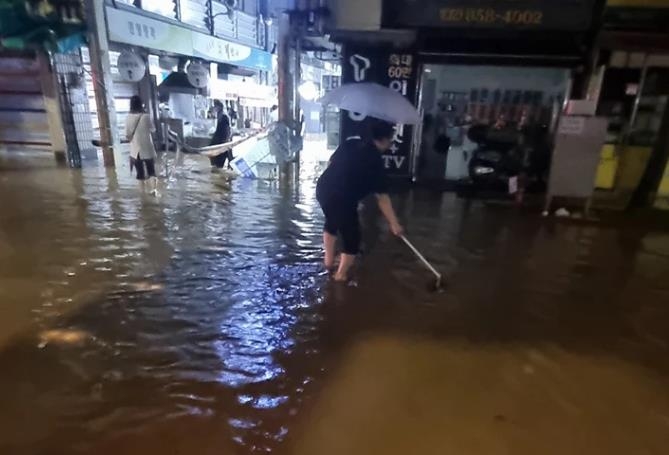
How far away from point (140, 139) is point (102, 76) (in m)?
3.42

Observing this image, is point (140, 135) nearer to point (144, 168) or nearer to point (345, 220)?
point (144, 168)

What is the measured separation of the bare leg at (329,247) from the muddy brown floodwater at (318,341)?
0.26 m

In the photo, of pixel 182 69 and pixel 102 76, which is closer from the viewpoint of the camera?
pixel 102 76

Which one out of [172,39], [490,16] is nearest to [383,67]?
[490,16]

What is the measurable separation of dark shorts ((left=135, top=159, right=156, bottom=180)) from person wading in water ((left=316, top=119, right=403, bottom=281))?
5782 millimetres

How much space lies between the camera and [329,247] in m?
5.35

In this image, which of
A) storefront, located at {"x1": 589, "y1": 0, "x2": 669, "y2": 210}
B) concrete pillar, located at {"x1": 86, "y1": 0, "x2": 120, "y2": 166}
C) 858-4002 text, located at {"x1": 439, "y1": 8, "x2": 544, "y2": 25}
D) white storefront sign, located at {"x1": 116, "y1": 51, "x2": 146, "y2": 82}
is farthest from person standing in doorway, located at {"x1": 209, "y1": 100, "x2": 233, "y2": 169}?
storefront, located at {"x1": 589, "y1": 0, "x2": 669, "y2": 210}

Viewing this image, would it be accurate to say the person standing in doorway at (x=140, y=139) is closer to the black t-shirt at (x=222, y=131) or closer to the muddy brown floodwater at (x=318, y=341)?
the muddy brown floodwater at (x=318, y=341)

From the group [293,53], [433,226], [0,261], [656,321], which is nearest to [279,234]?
[433,226]

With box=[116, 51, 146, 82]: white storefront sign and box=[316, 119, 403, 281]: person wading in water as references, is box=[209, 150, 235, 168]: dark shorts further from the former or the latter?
box=[316, 119, 403, 281]: person wading in water

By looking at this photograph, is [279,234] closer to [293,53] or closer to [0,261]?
[0,261]

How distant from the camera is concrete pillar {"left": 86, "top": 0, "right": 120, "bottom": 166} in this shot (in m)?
11.1

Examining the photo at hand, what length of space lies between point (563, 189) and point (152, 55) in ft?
42.8

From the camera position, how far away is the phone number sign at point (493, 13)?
29.6 ft
